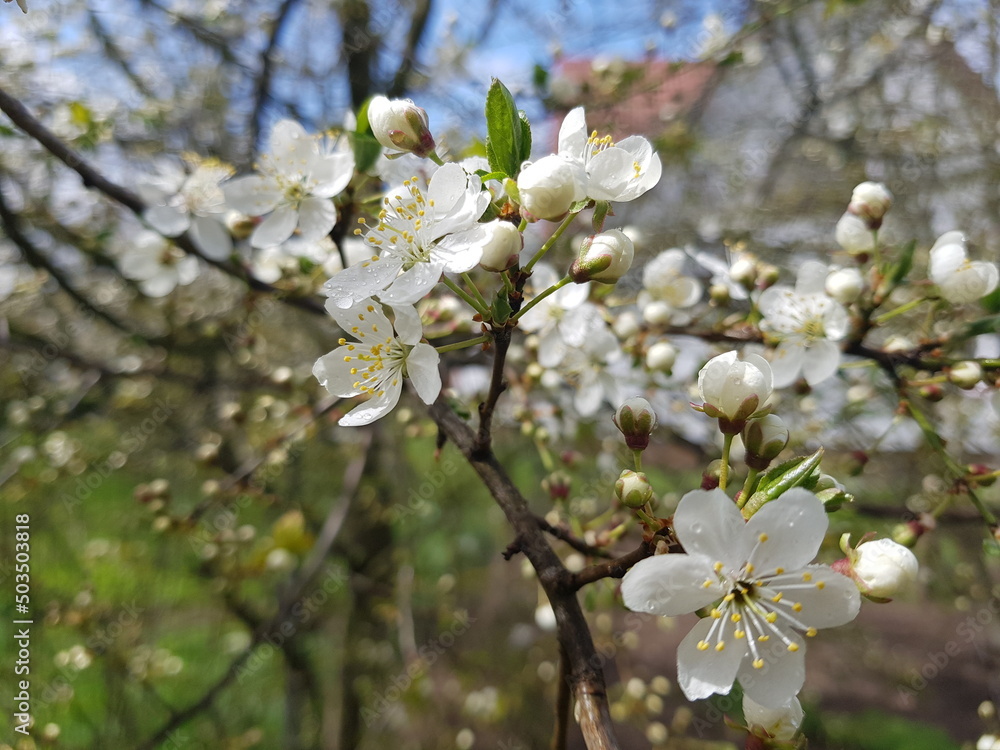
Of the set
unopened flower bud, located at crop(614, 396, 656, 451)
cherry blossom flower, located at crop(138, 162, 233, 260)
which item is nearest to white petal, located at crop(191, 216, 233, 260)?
cherry blossom flower, located at crop(138, 162, 233, 260)

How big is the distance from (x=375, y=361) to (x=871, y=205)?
101cm

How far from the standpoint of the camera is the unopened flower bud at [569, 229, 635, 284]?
65 cm

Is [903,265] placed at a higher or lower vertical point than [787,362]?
higher

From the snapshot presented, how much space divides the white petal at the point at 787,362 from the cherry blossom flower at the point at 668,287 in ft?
0.92

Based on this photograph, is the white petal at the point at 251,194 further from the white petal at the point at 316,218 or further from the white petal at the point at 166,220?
the white petal at the point at 166,220

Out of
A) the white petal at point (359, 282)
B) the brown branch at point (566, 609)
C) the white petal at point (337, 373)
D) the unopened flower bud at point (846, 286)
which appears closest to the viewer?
the brown branch at point (566, 609)

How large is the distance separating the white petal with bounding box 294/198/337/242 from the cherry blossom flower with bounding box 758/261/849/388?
0.89 metres

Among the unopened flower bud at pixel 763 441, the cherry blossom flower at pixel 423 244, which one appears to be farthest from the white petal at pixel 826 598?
the cherry blossom flower at pixel 423 244

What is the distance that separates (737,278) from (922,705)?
3.53m

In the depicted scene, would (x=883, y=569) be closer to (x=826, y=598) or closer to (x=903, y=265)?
(x=826, y=598)

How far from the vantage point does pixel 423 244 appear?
2.51 feet

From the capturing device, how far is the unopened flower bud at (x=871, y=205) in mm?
1148

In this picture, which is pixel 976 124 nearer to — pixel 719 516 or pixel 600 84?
pixel 600 84

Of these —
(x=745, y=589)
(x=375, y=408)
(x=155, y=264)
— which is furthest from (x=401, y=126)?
(x=155, y=264)
